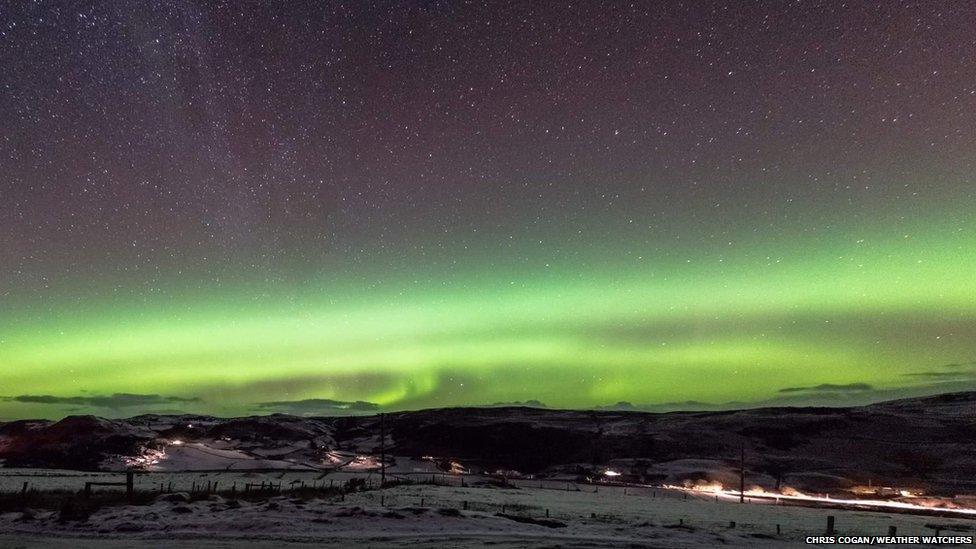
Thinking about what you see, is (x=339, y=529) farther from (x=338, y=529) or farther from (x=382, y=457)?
(x=382, y=457)

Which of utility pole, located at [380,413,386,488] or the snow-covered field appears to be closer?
the snow-covered field

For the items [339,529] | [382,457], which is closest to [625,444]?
[382,457]

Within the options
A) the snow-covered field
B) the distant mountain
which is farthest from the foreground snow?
the distant mountain

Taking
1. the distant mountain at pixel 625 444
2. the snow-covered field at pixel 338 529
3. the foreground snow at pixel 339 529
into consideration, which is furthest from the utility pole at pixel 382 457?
the snow-covered field at pixel 338 529

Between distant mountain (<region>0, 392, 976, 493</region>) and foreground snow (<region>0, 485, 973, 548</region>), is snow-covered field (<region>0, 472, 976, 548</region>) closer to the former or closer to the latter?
foreground snow (<region>0, 485, 973, 548</region>)

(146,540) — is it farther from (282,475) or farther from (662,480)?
(662,480)

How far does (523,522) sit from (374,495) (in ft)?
56.2

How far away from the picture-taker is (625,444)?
117 metres

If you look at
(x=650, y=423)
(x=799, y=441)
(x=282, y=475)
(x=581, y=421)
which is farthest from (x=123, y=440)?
(x=799, y=441)

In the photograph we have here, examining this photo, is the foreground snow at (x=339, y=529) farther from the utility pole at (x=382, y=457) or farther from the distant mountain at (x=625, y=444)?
the distant mountain at (x=625, y=444)

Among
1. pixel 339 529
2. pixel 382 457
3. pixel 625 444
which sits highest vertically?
pixel 339 529

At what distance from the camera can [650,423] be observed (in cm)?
14425

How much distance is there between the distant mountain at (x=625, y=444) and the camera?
94875mm

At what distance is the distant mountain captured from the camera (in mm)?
94875
